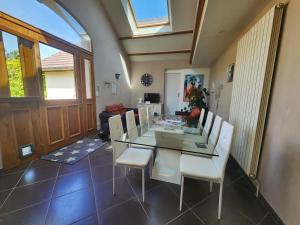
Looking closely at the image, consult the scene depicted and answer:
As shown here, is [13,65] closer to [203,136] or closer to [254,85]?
[203,136]

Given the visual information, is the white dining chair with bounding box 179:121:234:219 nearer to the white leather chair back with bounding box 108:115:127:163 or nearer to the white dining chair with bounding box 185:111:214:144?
the white dining chair with bounding box 185:111:214:144

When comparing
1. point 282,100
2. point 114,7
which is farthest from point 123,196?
point 114,7

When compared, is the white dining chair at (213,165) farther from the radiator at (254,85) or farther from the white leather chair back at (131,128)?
the white leather chair back at (131,128)

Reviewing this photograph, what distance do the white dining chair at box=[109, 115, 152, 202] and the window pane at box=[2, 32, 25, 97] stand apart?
1688mm

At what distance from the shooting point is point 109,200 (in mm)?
1544

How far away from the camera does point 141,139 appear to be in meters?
1.97

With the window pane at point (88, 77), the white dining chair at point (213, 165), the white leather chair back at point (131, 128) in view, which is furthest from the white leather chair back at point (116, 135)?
the window pane at point (88, 77)

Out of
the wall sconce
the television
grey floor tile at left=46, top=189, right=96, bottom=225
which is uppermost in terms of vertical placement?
the television

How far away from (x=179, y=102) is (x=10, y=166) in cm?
551

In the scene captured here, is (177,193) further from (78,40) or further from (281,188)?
→ (78,40)

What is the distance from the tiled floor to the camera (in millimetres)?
1315

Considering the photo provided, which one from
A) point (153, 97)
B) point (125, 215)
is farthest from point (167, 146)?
point (153, 97)

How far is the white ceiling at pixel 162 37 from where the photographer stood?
12.5 feet

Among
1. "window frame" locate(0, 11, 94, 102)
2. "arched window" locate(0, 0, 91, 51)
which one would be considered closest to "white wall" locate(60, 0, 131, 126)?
"arched window" locate(0, 0, 91, 51)
